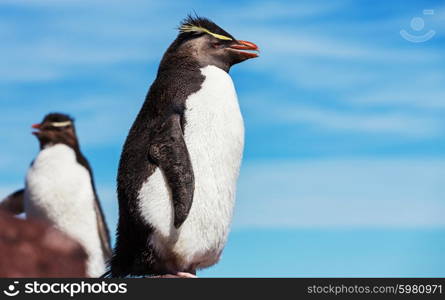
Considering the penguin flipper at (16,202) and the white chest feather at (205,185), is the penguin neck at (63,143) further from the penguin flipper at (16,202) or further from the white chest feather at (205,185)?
the white chest feather at (205,185)

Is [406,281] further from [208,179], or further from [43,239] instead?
[43,239]

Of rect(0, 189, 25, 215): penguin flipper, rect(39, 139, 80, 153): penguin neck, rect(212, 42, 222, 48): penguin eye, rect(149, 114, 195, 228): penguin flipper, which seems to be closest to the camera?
rect(149, 114, 195, 228): penguin flipper

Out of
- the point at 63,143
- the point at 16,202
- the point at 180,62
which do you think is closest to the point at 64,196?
the point at 63,143

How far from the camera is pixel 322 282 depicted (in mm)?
3590

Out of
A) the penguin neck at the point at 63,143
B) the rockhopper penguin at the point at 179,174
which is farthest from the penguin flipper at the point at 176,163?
the penguin neck at the point at 63,143

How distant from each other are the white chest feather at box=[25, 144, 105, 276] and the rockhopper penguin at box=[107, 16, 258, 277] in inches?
118

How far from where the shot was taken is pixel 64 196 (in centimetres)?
758

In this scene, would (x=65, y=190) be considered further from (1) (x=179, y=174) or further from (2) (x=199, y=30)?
(1) (x=179, y=174)

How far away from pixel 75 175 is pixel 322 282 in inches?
187

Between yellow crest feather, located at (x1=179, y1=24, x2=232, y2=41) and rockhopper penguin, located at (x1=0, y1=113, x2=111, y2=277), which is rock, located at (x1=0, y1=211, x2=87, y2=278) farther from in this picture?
rockhopper penguin, located at (x1=0, y1=113, x2=111, y2=277)

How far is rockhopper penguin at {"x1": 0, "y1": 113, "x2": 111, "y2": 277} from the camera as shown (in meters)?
7.50

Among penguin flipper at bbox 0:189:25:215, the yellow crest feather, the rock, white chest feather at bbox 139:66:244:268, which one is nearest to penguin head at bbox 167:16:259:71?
the yellow crest feather

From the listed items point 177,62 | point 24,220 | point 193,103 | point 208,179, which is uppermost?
point 177,62

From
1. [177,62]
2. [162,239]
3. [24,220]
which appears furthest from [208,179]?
[24,220]
